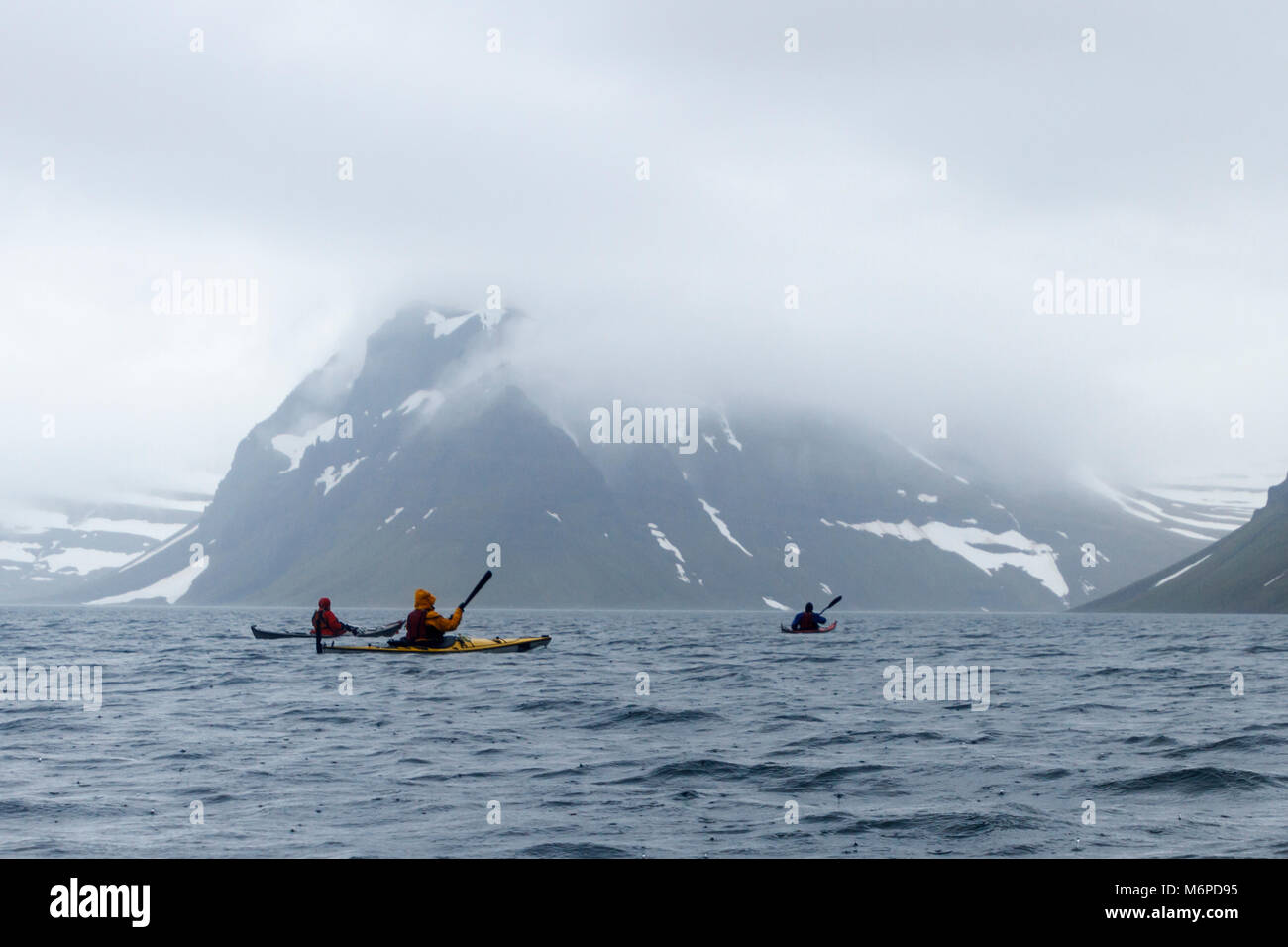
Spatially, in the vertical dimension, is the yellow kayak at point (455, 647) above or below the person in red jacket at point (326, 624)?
below

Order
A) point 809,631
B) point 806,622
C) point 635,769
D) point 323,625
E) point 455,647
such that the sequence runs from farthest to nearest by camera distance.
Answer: point 809,631, point 806,622, point 323,625, point 455,647, point 635,769

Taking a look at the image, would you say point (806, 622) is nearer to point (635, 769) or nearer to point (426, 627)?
point (426, 627)

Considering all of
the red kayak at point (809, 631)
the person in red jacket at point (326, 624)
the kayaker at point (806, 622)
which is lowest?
the red kayak at point (809, 631)

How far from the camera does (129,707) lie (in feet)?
129

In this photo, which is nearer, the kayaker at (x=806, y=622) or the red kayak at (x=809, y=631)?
the kayaker at (x=806, y=622)

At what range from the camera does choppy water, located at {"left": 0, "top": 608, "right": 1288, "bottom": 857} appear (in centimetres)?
1869

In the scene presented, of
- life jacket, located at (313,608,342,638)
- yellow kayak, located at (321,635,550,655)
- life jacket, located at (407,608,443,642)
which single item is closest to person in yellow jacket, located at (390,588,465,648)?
life jacket, located at (407,608,443,642)

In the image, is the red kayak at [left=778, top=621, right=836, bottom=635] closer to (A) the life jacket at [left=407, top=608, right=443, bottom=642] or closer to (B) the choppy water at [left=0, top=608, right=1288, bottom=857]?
(A) the life jacket at [left=407, top=608, right=443, bottom=642]

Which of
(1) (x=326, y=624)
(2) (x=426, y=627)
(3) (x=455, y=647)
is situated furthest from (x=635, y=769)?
(1) (x=326, y=624)

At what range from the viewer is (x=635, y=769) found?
2581 cm

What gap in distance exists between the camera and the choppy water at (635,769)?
18688 mm

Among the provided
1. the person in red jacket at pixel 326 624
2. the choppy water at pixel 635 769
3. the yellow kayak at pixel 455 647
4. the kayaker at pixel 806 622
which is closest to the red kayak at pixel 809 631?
the kayaker at pixel 806 622

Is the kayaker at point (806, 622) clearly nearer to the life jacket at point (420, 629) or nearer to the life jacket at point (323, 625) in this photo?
the life jacket at point (323, 625)
